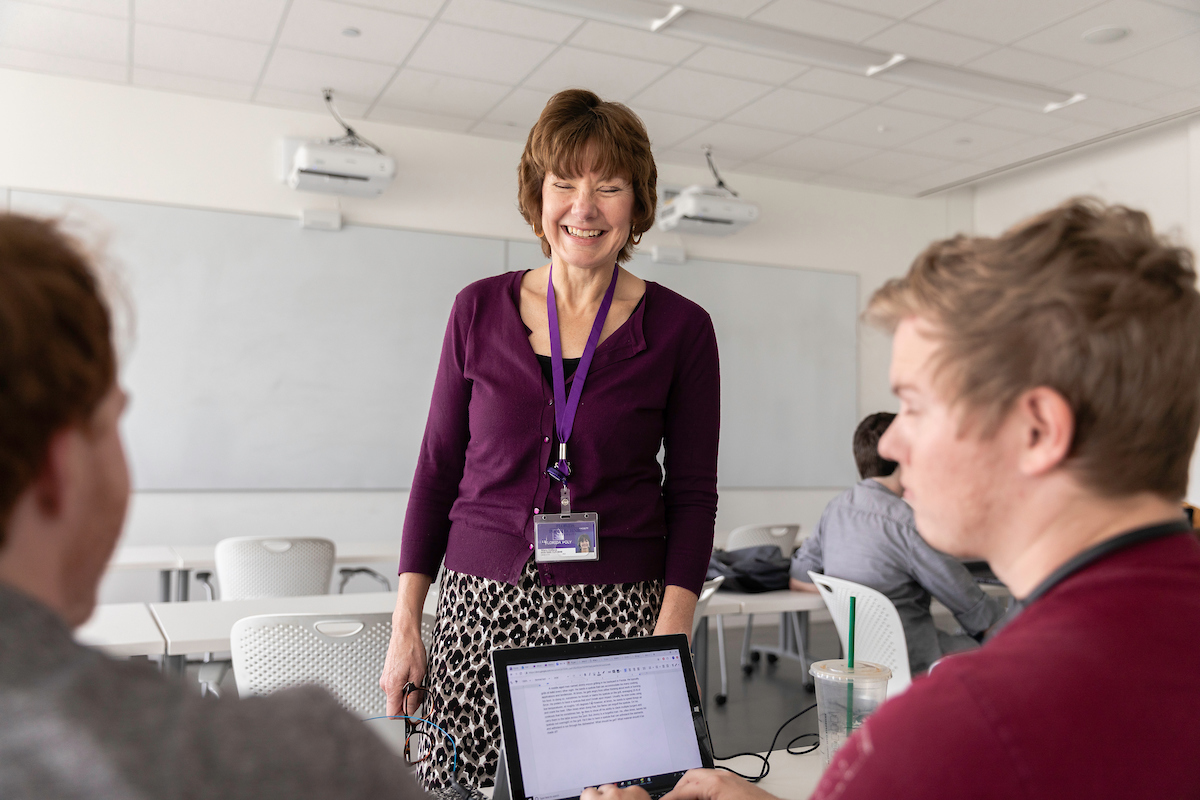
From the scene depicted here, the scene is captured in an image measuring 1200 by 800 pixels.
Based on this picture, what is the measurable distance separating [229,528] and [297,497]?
41cm

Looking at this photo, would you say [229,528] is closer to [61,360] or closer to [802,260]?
[802,260]

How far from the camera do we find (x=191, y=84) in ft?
16.8

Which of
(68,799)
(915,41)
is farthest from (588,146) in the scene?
(915,41)

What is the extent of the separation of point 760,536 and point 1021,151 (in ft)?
11.1

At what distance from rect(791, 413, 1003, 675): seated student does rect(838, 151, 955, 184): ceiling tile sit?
3566 mm

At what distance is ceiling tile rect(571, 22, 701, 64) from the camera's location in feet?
14.6

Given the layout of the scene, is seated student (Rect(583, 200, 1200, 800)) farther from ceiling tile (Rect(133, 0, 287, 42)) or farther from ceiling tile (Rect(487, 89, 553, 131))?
ceiling tile (Rect(487, 89, 553, 131))

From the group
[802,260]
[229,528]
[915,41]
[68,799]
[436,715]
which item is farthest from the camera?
[802,260]

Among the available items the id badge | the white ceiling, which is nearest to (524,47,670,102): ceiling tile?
the white ceiling

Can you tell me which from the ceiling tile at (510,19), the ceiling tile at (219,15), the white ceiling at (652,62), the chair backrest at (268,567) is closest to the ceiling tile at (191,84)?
the white ceiling at (652,62)

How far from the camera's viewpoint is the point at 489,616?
1524 millimetres

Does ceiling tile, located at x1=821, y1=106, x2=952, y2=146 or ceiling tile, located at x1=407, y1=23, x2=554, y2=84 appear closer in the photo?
ceiling tile, located at x1=407, y1=23, x2=554, y2=84

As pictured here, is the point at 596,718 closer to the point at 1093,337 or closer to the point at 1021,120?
the point at 1093,337

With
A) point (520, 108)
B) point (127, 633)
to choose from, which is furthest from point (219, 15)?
point (127, 633)
